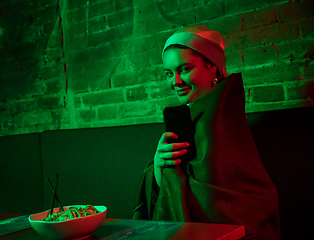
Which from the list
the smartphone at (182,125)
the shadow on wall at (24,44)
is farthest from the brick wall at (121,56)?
the smartphone at (182,125)

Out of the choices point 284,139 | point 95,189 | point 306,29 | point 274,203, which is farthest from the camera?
point 95,189

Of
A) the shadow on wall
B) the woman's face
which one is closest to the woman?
the woman's face

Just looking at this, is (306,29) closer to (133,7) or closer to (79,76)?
(133,7)

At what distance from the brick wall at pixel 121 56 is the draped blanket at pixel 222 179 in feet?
1.38

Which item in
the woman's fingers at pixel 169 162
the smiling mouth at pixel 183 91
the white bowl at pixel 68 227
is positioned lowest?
the white bowl at pixel 68 227

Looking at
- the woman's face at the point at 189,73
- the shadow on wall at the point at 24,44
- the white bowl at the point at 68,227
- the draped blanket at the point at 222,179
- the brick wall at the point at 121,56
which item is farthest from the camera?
the shadow on wall at the point at 24,44

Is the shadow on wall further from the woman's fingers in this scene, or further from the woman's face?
the woman's fingers

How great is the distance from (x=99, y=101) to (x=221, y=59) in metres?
0.92

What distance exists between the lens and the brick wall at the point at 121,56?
137 centimetres

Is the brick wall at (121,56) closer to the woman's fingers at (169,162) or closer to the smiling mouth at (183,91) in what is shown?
the smiling mouth at (183,91)

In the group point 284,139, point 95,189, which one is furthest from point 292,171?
point 95,189

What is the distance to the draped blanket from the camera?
0.92 meters

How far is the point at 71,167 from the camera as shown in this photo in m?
1.72

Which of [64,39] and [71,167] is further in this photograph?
[64,39]
